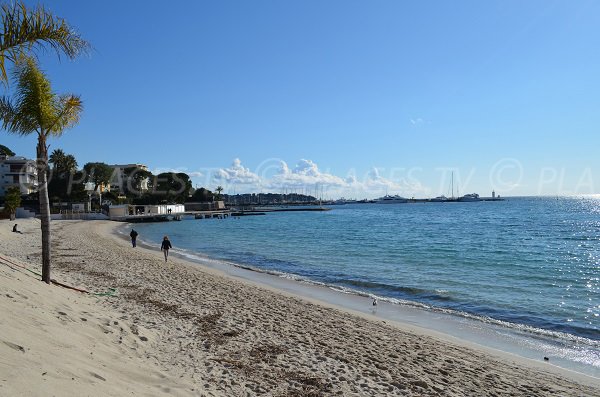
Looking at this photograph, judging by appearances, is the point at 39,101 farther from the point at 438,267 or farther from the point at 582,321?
the point at 438,267

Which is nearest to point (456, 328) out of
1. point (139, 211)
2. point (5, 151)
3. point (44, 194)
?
point (44, 194)

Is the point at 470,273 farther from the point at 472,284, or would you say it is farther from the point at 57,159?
the point at 57,159

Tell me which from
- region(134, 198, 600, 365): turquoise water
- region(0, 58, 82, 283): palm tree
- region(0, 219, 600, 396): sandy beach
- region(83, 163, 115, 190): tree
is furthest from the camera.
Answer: region(83, 163, 115, 190): tree

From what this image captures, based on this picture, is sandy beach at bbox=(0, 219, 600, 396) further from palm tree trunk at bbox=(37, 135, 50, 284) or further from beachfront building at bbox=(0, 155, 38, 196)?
beachfront building at bbox=(0, 155, 38, 196)

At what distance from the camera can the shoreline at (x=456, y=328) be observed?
31.1 ft

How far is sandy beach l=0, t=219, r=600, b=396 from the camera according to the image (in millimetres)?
4602

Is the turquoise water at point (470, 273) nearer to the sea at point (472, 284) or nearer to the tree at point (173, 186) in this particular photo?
the sea at point (472, 284)

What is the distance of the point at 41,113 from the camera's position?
375 inches

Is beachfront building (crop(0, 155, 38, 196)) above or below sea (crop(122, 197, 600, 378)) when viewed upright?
above

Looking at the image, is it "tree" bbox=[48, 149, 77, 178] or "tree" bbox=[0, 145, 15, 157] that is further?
"tree" bbox=[0, 145, 15, 157]

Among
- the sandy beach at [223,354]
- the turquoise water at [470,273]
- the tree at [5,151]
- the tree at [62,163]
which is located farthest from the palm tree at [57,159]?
the sandy beach at [223,354]

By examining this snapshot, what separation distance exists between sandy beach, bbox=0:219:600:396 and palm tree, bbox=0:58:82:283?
251 cm

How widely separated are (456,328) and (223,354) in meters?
7.66

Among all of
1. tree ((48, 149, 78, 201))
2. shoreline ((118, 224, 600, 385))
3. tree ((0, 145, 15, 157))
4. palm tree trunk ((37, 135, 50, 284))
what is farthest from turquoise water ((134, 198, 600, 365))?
tree ((0, 145, 15, 157))
